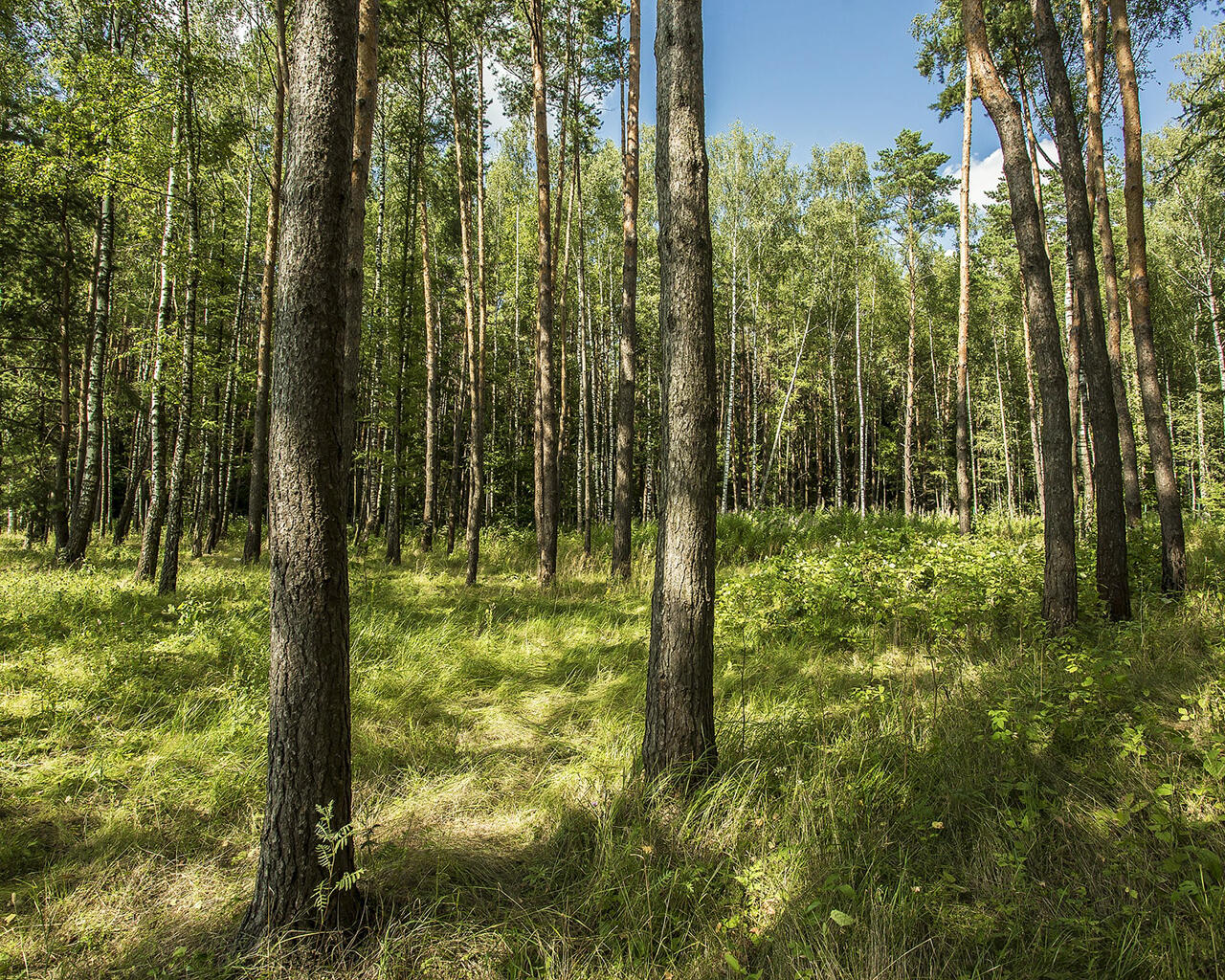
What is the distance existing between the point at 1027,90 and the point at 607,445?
17360 millimetres

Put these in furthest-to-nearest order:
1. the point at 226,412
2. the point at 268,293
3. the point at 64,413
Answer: the point at 226,412, the point at 64,413, the point at 268,293

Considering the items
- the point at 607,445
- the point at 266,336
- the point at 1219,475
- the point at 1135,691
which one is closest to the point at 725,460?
the point at 607,445

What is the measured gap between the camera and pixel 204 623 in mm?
5578

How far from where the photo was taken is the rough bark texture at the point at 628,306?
9820 mm

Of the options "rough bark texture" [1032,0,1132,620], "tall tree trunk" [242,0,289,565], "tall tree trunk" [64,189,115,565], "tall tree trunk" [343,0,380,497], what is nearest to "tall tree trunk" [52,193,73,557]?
"tall tree trunk" [64,189,115,565]

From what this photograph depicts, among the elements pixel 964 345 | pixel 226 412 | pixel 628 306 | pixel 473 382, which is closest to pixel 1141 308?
pixel 964 345

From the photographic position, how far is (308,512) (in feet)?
7.04

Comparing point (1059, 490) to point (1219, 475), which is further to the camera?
point (1219, 475)

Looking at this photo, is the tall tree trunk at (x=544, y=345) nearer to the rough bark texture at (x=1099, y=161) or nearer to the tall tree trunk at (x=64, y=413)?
the rough bark texture at (x=1099, y=161)

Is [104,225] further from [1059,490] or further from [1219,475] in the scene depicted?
[1219,475]

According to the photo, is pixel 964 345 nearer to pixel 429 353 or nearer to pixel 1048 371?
pixel 1048 371

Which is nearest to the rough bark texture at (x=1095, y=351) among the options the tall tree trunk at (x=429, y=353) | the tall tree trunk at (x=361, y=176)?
the tall tree trunk at (x=361, y=176)

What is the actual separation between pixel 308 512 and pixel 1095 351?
8391 millimetres

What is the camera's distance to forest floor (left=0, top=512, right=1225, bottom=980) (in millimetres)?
2129
